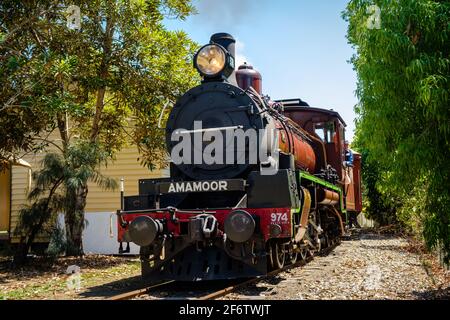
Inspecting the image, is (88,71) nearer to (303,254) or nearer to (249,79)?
(249,79)

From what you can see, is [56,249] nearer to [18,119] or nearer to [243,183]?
[18,119]

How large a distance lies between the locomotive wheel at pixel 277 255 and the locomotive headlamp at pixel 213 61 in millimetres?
2844

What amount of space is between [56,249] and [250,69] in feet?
→ 19.2

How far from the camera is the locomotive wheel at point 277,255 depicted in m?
8.10

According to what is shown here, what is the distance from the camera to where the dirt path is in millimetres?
6562

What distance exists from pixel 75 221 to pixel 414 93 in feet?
28.4

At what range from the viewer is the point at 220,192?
8.04m

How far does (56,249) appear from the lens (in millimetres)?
11578

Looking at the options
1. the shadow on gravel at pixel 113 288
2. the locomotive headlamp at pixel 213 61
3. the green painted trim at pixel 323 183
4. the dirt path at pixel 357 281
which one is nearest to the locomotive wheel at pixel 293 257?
the dirt path at pixel 357 281

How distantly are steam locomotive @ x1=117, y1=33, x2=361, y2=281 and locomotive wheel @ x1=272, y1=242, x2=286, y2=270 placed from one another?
2 cm

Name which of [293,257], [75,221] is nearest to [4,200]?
[75,221]

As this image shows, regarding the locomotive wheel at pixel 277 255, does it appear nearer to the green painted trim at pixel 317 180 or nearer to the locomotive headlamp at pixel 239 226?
the green painted trim at pixel 317 180
